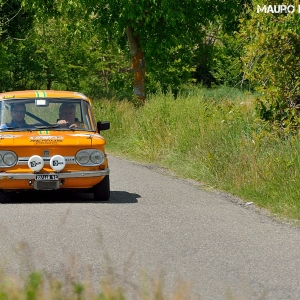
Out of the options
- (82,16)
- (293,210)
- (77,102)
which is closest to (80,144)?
(77,102)

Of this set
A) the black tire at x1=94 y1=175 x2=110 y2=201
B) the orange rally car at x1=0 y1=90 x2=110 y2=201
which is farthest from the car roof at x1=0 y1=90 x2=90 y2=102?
the black tire at x1=94 y1=175 x2=110 y2=201

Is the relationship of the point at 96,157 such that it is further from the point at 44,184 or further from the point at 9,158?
the point at 9,158

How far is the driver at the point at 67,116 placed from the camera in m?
A: 14.3

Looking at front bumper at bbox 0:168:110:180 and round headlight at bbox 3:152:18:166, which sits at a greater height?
round headlight at bbox 3:152:18:166

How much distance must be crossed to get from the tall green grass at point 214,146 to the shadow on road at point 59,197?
1.76 meters

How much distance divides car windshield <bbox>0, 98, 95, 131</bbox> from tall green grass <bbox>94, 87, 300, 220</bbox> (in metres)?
2.61

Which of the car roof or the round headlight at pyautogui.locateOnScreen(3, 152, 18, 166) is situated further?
the car roof

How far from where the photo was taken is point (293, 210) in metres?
12.5

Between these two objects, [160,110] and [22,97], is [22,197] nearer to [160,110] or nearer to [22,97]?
[22,97]

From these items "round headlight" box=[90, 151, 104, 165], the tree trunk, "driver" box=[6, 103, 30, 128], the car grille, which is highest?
"driver" box=[6, 103, 30, 128]

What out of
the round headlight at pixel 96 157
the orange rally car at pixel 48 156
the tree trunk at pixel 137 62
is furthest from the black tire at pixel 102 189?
the tree trunk at pixel 137 62

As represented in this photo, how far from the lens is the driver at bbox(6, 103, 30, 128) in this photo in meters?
14.1

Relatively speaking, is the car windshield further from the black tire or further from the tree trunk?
the tree trunk

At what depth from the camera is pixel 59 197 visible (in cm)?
1448
